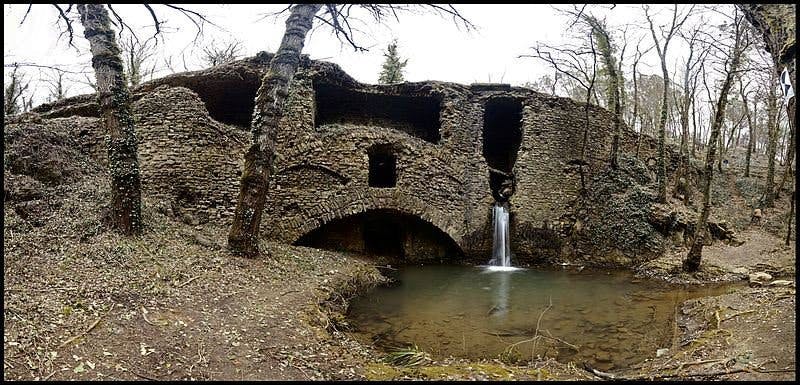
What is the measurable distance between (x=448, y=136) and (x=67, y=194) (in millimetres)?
9296

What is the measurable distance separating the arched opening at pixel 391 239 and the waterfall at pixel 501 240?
3.44 ft

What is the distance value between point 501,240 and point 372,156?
15.1ft

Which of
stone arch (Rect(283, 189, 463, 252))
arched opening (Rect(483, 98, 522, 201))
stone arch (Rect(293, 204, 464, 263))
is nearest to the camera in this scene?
stone arch (Rect(283, 189, 463, 252))

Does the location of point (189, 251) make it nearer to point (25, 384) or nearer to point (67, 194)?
point (67, 194)

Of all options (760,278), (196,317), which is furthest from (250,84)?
(760,278)

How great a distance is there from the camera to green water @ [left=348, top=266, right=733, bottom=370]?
19.5ft

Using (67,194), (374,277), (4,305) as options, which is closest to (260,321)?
(4,305)

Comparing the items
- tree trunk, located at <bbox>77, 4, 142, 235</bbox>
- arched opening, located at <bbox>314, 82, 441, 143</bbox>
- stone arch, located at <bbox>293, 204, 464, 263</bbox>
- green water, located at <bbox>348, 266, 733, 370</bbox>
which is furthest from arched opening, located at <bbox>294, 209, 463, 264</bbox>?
tree trunk, located at <bbox>77, 4, 142, 235</bbox>

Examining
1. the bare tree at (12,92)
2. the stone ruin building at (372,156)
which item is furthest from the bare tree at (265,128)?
the bare tree at (12,92)

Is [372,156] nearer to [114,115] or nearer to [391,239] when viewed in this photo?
[391,239]

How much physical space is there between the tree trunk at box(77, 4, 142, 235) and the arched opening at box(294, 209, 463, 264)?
609 centimetres

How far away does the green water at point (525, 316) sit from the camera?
5949 mm

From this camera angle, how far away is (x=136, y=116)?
1095cm

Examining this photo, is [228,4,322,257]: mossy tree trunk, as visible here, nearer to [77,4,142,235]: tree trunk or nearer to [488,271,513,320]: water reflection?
[77,4,142,235]: tree trunk
